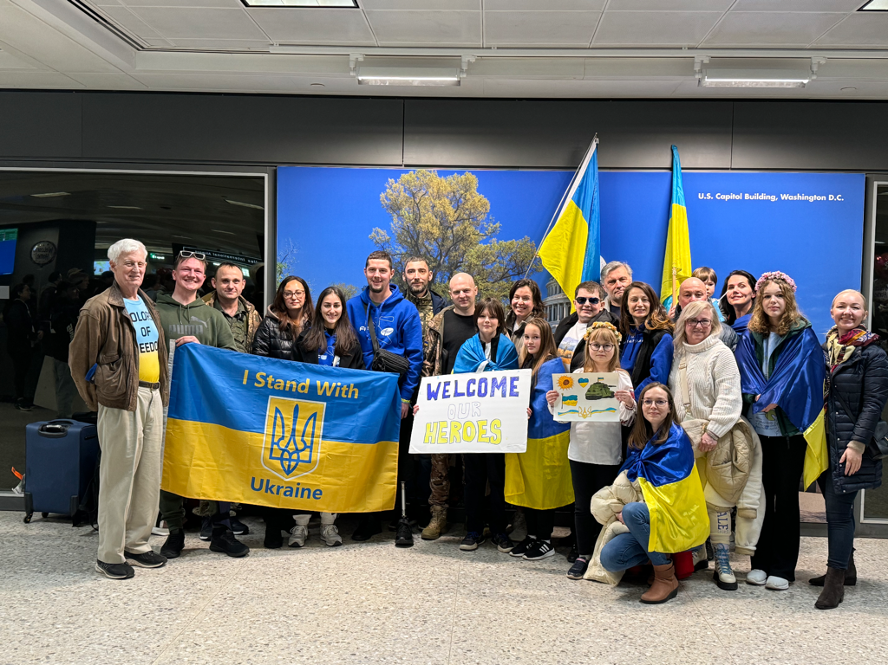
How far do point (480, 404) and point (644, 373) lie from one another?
0.96m

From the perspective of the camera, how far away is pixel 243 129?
5.29m

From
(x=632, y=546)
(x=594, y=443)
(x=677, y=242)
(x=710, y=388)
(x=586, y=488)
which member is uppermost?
(x=677, y=242)

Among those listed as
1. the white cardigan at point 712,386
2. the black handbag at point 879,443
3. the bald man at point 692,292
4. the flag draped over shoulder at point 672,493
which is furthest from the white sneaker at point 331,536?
the black handbag at point 879,443

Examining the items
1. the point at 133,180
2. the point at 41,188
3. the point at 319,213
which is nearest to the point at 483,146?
the point at 319,213

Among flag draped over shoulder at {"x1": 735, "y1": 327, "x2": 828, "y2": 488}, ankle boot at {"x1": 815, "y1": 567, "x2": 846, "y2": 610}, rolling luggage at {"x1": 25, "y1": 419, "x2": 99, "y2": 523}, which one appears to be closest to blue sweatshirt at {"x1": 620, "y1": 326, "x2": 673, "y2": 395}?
flag draped over shoulder at {"x1": 735, "y1": 327, "x2": 828, "y2": 488}

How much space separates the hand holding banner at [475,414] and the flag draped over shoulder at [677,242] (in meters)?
1.68

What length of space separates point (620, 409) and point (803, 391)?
3.07ft

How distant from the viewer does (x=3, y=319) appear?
5344 mm

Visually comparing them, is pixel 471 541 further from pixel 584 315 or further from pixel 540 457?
pixel 584 315

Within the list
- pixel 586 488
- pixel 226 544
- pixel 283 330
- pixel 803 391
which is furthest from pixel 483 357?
pixel 226 544

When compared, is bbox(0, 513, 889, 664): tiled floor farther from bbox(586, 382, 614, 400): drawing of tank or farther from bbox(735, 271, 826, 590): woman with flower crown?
bbox(586, 382, 614, 400): drawing of tank

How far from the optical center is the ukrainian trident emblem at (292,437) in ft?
14.1

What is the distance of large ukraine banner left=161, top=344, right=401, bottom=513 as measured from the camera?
4.23 m

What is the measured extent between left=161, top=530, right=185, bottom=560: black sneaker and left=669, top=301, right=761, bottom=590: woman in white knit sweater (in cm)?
300
